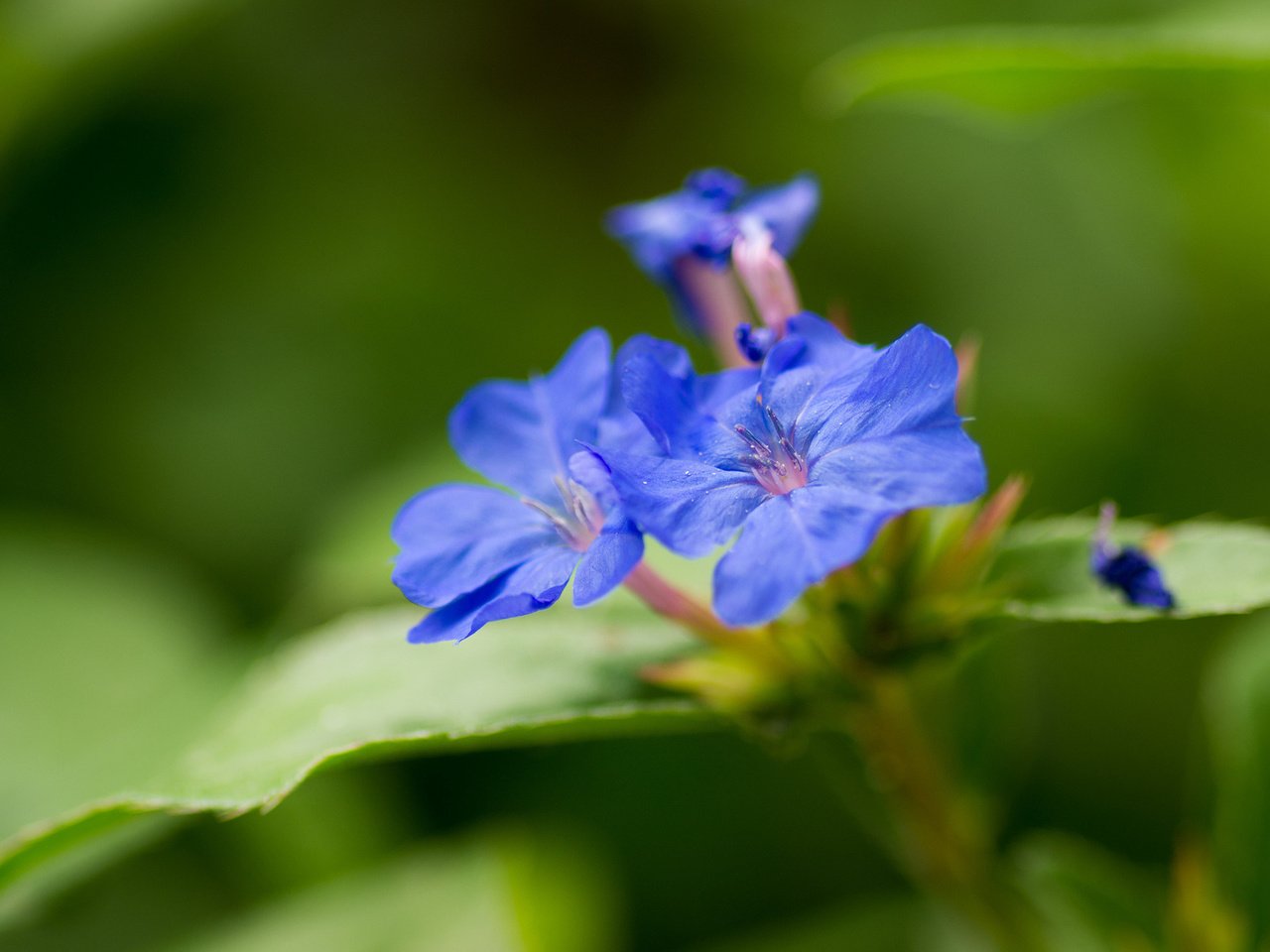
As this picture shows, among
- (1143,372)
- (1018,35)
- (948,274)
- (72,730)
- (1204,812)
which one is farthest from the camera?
(948,274)

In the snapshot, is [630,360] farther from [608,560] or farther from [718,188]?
[718,188]

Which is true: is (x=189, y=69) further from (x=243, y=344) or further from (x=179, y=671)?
(x=179, y=671)

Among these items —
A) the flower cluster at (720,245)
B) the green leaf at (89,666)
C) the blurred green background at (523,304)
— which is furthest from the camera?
the blurred green background at (523,304)

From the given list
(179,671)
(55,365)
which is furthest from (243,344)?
(179,671)

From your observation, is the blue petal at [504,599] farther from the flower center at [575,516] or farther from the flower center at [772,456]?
the flower center at [772,456]

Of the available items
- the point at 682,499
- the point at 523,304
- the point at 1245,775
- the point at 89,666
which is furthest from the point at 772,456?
the point at 523,304

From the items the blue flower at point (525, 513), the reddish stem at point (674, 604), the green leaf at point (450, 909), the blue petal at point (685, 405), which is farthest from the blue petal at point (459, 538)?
the green leaf at point (450, 909)

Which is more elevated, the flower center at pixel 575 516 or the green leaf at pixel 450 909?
the flower center at pixel 575 516
